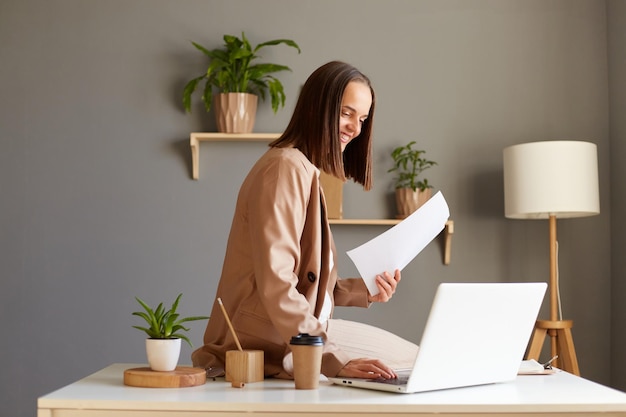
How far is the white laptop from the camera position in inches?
53.2

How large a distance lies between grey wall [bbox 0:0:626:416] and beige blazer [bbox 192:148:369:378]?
2137 mm

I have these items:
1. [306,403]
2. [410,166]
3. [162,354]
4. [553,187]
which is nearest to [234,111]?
[410,166]

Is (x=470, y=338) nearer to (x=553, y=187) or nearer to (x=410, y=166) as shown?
(x=553, y=187)

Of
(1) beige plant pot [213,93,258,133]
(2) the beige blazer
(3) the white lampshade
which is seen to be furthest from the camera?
(1) beige plant pot [213,93,258,133]

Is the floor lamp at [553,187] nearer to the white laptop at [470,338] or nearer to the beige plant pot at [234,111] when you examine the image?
the beige plant pot at [234,111]

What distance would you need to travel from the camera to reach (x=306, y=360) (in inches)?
55.5

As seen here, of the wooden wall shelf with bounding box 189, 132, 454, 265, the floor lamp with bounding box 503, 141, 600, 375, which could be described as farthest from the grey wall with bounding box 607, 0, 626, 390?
the wooden wall shelf with bounding box 189, 132, 454, 265

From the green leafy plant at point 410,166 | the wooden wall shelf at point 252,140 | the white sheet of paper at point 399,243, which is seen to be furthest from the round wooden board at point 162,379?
the green leafy plant at point 410,166

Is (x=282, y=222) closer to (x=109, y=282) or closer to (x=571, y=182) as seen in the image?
(x=571, y=182)

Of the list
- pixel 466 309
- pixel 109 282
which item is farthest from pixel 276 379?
pixel 109 282

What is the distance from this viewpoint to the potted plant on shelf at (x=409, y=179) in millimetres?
3707

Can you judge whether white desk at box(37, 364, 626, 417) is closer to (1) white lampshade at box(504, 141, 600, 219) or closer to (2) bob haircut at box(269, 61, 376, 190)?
(2) bob haircut at box(269, 61, 376, 190)

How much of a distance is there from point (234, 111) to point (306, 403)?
256 centimetres

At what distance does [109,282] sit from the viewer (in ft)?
12.6
